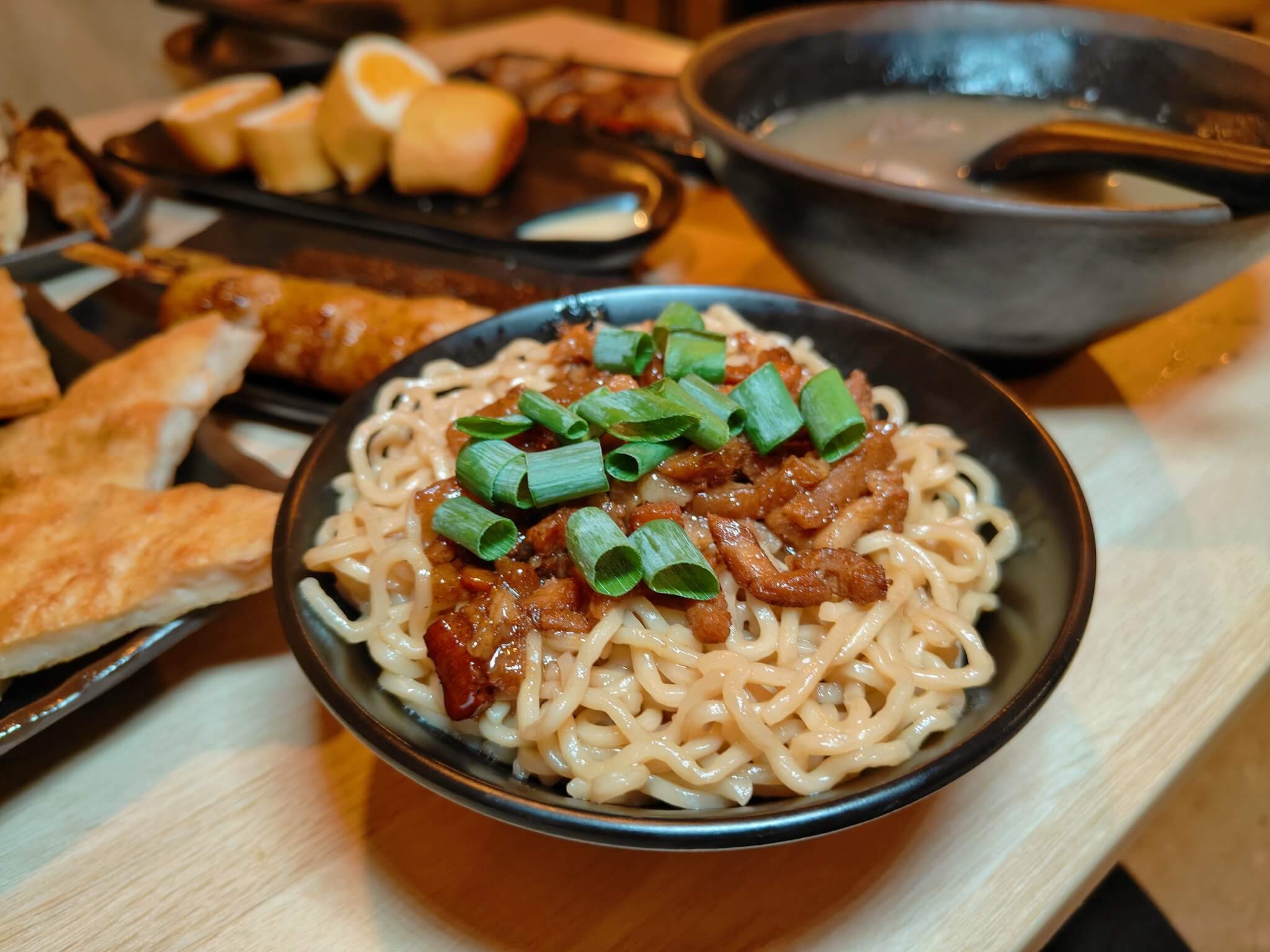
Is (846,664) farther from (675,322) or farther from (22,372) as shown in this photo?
(22,372)

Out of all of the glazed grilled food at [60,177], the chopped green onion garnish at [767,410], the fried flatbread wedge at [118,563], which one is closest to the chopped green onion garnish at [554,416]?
the chopped green onion garnish at [767,410]

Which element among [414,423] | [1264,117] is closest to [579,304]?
[414,423]

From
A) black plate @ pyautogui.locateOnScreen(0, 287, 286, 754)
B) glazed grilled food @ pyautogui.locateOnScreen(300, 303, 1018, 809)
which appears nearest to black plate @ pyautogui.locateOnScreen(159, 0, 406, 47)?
black plate @ pyautogui.locateOnScreen(0, 287, 286, 754)

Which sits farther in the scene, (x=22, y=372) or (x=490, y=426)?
(x=22, y=372)

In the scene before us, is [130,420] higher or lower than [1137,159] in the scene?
lower

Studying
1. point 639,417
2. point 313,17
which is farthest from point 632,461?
point 313,17

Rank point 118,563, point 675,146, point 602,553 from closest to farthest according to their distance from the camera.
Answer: point 602,553, point 118,563, point 675,146
